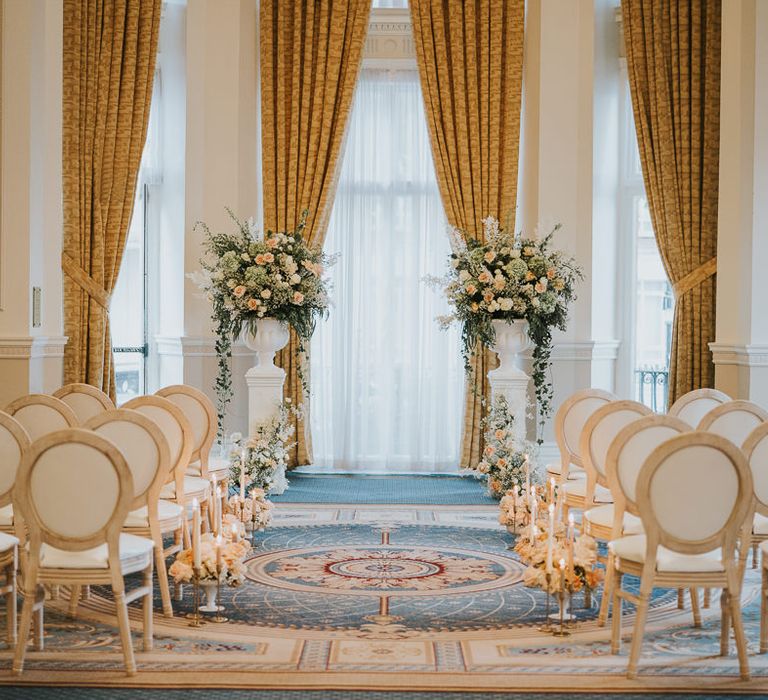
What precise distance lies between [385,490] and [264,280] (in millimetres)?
2391

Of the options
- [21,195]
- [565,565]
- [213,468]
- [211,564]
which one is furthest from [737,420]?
[21,195]

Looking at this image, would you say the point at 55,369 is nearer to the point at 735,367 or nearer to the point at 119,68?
the point at 119,68

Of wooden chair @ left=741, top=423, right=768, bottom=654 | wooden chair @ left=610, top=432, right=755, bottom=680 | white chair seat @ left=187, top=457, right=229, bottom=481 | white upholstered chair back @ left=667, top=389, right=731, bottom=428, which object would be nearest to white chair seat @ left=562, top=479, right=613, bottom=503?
white upholstered chair back @ left=667, top=389, right=731, bottom=428

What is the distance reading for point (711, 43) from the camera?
9984mm

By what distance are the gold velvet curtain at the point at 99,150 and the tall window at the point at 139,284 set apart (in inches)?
24.3

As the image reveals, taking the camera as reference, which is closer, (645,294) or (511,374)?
(511,374)

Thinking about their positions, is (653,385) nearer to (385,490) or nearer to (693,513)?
(385,490)

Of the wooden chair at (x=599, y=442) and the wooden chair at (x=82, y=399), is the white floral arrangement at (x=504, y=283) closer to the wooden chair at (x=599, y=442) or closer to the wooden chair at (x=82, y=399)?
the wooden chair at (x=599, y=442)

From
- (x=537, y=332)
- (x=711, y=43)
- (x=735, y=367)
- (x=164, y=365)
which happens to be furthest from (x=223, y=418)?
(x=711, y=43)

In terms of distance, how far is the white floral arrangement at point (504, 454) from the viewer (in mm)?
8609

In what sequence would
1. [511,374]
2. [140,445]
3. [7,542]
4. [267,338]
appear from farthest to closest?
[511,374]
[267,338]
[140,445]
[7,542]

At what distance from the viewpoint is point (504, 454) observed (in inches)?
344

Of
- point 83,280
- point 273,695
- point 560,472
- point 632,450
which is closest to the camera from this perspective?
point 273,695

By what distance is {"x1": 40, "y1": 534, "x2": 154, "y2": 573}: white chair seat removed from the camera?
14.7 ft
